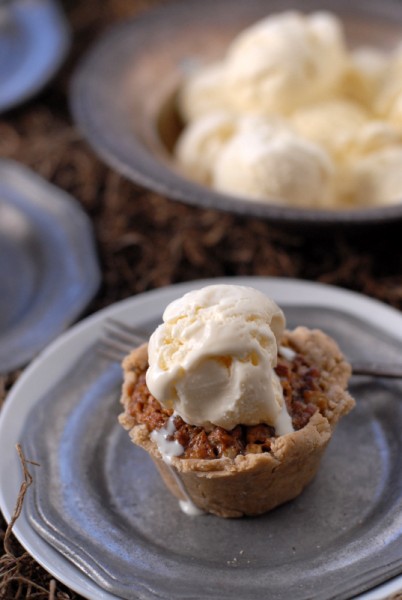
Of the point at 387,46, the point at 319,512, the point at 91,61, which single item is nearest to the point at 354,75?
the point at 387,46

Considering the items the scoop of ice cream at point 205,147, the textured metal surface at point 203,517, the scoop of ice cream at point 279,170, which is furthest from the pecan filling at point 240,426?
the scoop of ice cream at point 205,147

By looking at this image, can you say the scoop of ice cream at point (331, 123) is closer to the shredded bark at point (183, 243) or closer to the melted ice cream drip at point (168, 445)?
the shredded bark at point (183, 243)

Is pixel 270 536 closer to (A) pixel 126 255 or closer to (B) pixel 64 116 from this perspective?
(A) pixel 126 255

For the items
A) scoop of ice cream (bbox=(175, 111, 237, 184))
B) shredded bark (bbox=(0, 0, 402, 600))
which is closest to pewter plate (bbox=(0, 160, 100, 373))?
shredded bark (bbox=(0, 0, 402, 600))

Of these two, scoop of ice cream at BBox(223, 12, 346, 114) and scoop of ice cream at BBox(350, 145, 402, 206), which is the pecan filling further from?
scoop of ice cream at BBox(223, 12, 346, 114)

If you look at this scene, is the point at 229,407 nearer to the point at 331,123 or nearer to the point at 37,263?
the point at 37,263

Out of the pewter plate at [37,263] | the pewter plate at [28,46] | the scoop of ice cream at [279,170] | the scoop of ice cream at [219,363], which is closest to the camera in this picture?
the scoop of ice cream at [219,363]

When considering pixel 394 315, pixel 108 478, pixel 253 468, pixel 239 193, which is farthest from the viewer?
pixel 239 193
